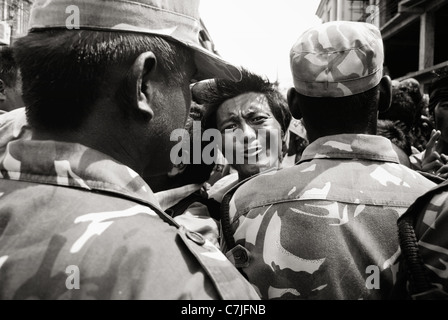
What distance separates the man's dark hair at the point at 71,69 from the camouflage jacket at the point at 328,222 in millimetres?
922

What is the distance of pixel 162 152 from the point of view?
1354 mm

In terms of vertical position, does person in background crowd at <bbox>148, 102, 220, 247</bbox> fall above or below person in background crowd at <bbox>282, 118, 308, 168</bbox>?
above

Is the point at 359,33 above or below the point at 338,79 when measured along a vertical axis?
above

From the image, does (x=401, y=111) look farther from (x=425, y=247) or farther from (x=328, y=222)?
(x=425, y=247)

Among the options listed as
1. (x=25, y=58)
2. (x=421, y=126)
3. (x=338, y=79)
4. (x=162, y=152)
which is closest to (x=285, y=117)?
(x=338, y=79)

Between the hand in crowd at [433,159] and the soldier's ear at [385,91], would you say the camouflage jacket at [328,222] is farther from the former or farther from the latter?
the hand in crowd at [433,159]

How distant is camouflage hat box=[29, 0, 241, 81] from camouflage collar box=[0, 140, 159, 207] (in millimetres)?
309

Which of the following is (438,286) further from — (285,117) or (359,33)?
(285,117)

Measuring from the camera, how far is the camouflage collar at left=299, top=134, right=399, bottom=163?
6.27 feet

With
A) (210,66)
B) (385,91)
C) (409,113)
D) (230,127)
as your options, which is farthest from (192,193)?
(409,113)

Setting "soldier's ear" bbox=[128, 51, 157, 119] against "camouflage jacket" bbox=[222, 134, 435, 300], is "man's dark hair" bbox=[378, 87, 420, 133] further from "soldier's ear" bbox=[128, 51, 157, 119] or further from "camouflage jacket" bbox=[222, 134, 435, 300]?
"soldier's ear" bbox=[128, 51, 157, 119]

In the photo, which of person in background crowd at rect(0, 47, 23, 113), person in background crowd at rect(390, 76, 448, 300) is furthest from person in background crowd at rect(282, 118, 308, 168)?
person in background crowd at rect(390, 76, 448, 300)

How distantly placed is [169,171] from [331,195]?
633 millimetres
